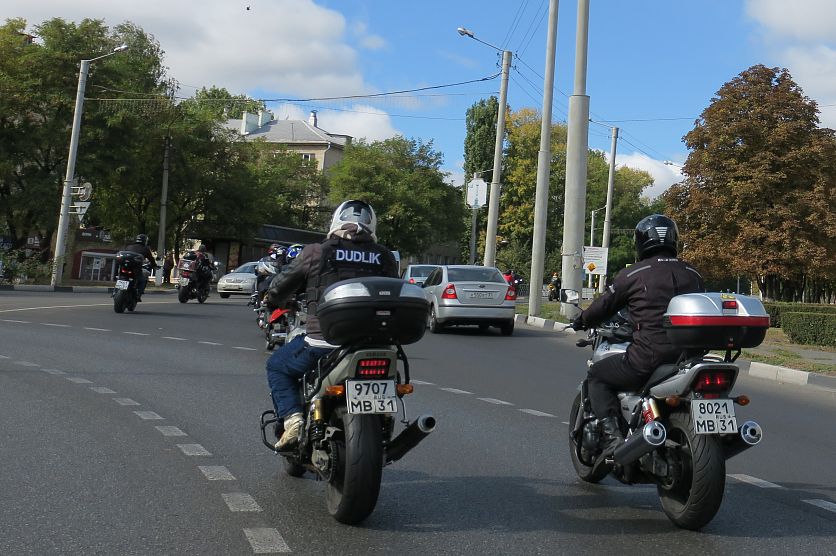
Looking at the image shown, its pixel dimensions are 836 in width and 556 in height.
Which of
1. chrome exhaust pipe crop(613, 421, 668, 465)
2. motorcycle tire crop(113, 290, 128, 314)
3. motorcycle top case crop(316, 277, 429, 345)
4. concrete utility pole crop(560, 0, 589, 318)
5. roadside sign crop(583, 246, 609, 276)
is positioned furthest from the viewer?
roadside sign crop(583, 246, 609, 276)

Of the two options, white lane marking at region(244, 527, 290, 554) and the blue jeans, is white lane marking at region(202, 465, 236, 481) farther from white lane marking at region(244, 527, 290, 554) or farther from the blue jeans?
white lane marking at region(244, 527, 290, 554)

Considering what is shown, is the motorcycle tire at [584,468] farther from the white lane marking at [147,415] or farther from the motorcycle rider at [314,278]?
the white lane marking at [147,415]

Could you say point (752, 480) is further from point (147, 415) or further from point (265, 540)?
point (147, 415)

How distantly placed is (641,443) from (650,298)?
85cm

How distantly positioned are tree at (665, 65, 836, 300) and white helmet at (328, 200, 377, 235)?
126 ft

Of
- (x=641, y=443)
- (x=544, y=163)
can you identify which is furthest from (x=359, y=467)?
(x=544, y=163)

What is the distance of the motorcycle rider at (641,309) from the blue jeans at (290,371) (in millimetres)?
1603

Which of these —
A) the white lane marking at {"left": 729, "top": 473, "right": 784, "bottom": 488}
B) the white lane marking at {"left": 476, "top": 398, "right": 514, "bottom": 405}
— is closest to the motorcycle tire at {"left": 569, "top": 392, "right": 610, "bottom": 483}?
the white lane marking at {"left": 729, "top": 473, "right": 784, "bottom": 488}

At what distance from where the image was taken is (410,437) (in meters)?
5.38

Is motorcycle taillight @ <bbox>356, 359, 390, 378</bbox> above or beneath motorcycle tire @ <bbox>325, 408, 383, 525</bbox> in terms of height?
above

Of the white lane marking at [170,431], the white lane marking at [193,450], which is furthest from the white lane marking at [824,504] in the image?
the white lane marking at [170,431]

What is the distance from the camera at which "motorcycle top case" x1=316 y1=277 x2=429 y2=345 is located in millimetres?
5180

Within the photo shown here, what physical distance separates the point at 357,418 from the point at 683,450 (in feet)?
5.56

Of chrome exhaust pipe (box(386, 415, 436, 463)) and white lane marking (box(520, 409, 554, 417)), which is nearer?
chrome exhaust pipe (box(386, 415, 436, 463))
